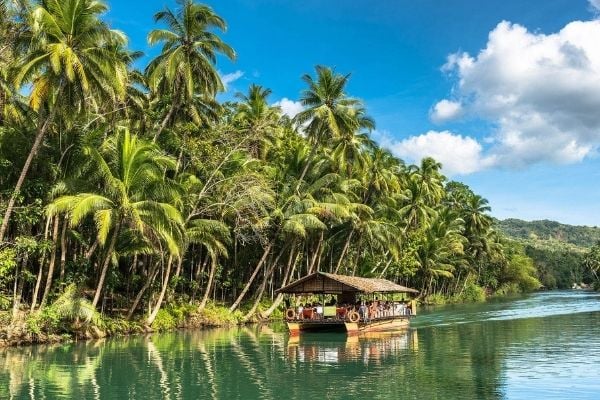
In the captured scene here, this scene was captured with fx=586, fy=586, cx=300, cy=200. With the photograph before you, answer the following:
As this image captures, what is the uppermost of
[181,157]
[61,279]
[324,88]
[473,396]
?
[324,88]

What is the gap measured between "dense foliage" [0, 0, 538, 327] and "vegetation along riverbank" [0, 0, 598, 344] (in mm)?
101

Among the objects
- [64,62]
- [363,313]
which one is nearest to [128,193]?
[64,62]

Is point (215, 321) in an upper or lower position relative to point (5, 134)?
lower

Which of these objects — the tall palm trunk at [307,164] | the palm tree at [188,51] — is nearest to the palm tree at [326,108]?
the tall palm trunk at [307,164]

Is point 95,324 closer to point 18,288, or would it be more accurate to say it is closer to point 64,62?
point 18,288

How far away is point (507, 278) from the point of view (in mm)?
102500

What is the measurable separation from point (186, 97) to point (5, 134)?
9.32 m

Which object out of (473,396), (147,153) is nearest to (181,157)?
(147,153)

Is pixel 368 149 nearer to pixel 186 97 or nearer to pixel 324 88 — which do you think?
pixel 324 88

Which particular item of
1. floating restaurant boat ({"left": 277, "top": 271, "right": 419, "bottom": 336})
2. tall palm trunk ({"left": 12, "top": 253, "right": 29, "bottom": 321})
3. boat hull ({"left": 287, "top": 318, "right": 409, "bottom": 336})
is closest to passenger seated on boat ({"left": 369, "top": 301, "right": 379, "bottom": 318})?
floating restaurant boat ({"left": 277, "top": 271, "right": 419, "bottom": 336})

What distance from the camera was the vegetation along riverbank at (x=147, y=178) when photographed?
23547 millimetres

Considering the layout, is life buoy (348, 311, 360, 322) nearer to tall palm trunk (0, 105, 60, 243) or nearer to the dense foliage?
→ the dense foliage

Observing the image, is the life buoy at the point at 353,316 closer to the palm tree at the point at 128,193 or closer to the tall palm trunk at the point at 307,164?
the palm tree at the point at 128,193

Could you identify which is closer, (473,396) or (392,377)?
(473,396)
